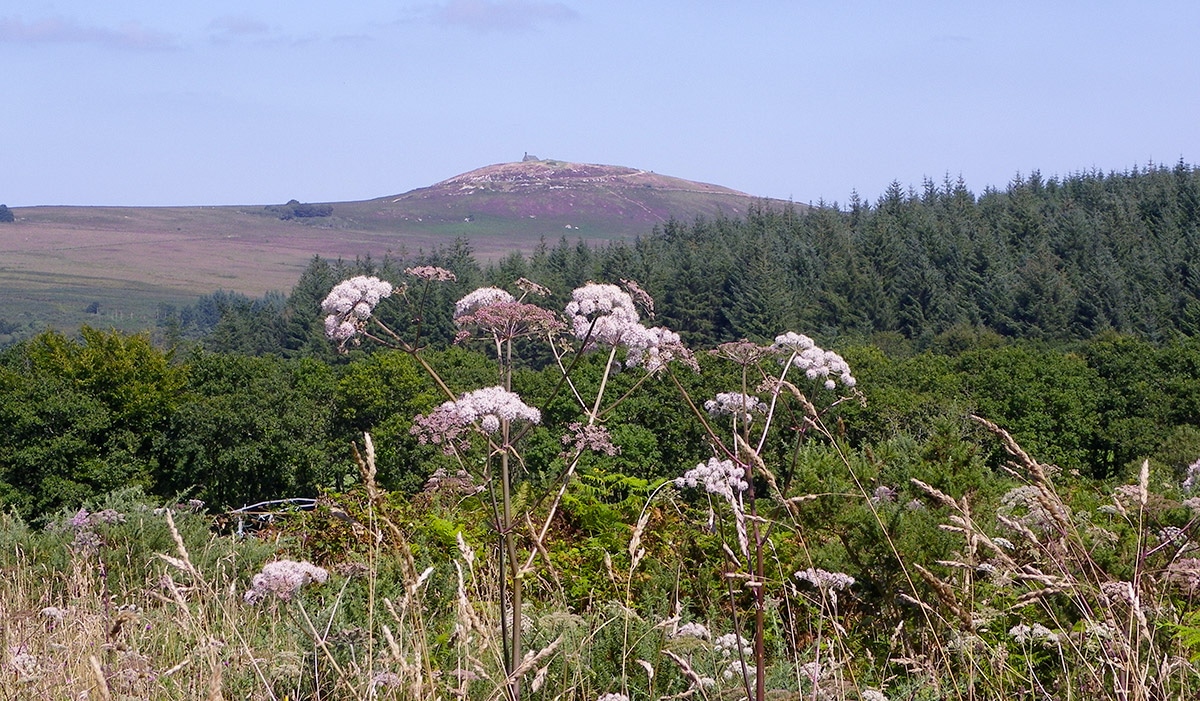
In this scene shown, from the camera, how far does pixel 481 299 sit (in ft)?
12.2

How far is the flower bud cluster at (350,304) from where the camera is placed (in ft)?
12.4

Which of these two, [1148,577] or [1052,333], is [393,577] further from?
[1052,333]

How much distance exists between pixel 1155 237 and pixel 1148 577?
105 m

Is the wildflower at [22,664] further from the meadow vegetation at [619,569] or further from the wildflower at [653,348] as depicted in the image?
the wildflower at [653,348]

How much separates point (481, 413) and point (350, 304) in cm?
95

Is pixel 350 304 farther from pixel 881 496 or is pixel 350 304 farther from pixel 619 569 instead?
pixel 881 496

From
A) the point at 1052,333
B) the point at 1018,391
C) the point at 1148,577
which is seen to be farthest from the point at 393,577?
the point at 1052,333

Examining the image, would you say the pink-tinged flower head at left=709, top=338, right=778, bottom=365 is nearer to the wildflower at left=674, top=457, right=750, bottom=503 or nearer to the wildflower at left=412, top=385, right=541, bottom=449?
the wildflower at left=674, top=457, right=750, bottom=503

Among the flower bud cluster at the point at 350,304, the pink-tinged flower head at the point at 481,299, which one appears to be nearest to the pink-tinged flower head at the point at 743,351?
the pink-tinged flower head at the point at 481,299

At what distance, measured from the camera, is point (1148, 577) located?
2.91 metres

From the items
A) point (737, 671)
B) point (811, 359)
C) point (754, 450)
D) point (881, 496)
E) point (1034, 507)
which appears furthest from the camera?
point (881, 496)

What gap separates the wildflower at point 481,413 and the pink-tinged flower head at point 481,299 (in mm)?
554

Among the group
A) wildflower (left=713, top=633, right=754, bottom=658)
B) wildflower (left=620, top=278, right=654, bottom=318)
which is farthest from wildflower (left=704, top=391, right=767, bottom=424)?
wildflower (left=713, top=633, right=754, bottom=658)

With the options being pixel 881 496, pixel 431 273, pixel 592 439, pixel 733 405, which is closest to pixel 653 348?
pixel 733 405
